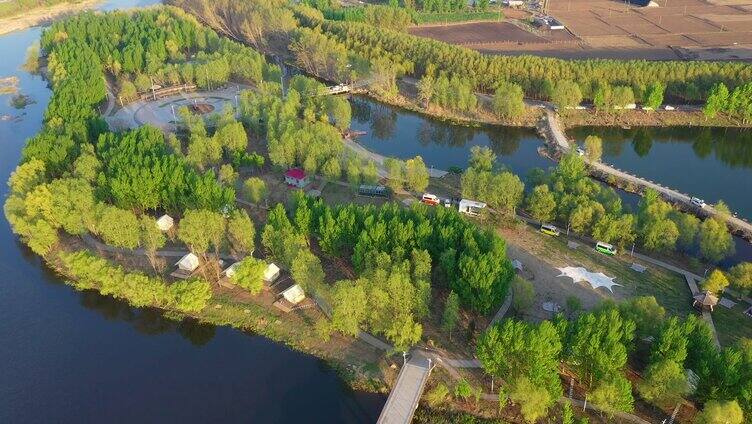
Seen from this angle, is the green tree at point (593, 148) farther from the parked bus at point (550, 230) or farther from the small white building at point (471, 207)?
the small white building at point (471, 207)

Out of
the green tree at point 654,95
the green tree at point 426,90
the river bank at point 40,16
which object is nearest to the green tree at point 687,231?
the green tree at point 654,95

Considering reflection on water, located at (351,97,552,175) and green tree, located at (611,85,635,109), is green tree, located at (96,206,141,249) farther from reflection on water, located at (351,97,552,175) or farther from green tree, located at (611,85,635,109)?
green tree, located at (611,85,635,109)

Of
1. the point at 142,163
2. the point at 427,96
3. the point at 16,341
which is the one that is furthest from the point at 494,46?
the point at 16,341

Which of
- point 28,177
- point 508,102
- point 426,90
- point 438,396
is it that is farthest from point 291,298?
point 426,90

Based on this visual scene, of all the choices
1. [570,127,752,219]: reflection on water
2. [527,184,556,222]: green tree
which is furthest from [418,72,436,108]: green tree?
[527,184,556,222]: green tree

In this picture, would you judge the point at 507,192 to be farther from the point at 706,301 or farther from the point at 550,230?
the point at 706,301
